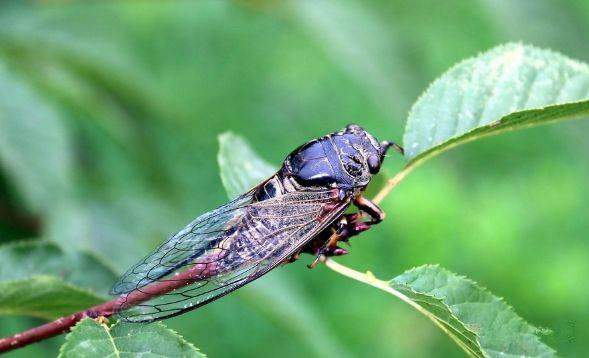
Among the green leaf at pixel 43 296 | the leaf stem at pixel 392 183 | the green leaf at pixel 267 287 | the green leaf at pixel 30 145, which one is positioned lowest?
the leaf stem at pixel 392 183

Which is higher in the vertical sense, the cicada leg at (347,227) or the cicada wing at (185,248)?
the cicada wing at (185,248)

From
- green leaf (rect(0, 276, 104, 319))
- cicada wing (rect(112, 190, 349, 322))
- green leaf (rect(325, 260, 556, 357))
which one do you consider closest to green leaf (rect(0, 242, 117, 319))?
green leaf (rect(0, 276, 104, 319))

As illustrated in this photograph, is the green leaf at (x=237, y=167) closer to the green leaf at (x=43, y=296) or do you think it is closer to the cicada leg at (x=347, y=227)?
the cicada leg at (x=347, y=227)

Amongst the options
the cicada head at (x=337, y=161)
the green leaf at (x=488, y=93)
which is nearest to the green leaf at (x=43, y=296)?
the cicada head at (x=337, y=161)

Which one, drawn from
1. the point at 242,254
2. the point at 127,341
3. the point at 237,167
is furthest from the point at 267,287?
the point at 127,341

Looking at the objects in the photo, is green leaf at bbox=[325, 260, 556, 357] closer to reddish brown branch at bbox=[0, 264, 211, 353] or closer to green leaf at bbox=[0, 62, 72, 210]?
reddish brown branch at bbox=[0, 264, 211, 353]

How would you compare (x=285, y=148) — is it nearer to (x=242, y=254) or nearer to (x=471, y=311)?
(x=242, y=254)

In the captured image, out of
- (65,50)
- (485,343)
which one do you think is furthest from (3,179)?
(485,343)
